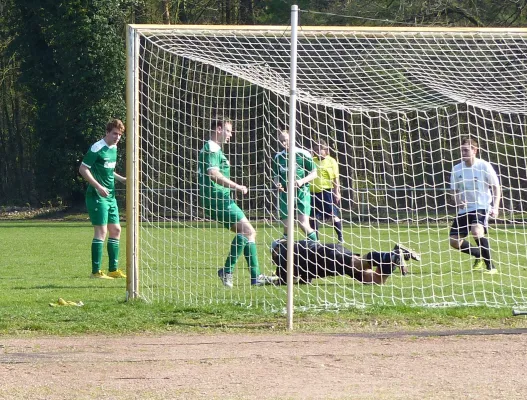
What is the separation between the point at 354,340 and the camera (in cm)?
752

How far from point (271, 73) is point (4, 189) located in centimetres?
3314

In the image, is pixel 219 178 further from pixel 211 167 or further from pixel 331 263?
pixel 331 263

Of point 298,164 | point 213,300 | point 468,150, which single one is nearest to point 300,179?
point 298,164

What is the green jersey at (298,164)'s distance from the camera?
12.3 meters

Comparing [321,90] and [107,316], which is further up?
[321,90]

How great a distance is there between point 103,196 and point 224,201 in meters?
2.06

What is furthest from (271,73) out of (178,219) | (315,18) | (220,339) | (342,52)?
(315,18)

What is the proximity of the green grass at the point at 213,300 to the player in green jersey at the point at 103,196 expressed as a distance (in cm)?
39

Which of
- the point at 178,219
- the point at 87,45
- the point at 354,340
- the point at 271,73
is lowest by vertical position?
the point at 354,340

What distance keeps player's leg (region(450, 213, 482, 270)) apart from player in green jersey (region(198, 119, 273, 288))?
288 cm

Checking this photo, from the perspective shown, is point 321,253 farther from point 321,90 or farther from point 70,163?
point 70,163

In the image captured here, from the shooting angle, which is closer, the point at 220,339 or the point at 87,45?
the point at 220,339

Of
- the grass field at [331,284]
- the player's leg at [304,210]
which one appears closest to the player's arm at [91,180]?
the grass field at [331,284]

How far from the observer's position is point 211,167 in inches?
417
